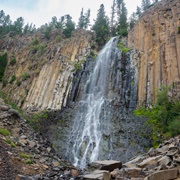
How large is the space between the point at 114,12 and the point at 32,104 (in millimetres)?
41819

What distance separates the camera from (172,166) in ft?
26.6

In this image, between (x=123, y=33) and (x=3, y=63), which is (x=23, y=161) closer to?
(x=123, y=33)

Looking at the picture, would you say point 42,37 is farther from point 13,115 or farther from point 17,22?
point 13,115

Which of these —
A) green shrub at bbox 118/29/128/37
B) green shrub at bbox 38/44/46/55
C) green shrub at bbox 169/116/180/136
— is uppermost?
green shrub at bbox 118/29/128/37

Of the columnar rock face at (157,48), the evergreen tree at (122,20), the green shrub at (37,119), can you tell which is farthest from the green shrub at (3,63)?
the columnar rock face at (157,48)

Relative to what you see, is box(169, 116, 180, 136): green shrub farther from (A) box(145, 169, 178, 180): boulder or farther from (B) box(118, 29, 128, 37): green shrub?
(B) box(118, 29, 128, 37): green shrub

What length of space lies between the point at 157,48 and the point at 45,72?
1859cm

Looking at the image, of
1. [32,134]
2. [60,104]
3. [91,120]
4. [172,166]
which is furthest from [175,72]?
[172,166]

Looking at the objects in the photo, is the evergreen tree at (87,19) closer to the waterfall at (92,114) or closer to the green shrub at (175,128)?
the waterfall at (92,114)

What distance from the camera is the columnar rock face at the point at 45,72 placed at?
32947 millimetres

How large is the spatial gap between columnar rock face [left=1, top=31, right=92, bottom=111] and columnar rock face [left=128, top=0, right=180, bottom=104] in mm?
10411

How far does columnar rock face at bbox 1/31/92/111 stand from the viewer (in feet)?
108

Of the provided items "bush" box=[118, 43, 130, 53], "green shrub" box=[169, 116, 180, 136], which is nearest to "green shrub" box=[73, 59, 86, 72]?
"bush" box=[118, 43, 130, 53]

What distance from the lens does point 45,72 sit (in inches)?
1474
